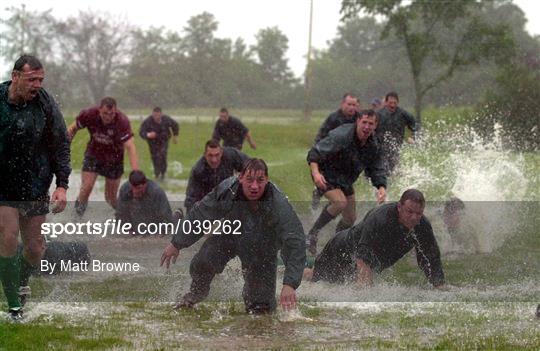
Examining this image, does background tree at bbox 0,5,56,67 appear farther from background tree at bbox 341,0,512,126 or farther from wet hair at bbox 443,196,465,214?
wet hair at bbox 443,196,465,214

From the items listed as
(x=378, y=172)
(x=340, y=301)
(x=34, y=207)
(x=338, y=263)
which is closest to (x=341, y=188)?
(x=378, y=172)

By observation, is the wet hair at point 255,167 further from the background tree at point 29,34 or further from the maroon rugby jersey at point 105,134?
the background tree at point 29,34

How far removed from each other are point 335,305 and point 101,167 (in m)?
6.00

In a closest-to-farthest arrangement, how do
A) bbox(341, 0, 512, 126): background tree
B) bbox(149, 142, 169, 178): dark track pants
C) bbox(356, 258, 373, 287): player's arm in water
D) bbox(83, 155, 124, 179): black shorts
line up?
1. bbox(356, 258, 373, 287): player's arm in water
2. bbox(83, 155, 124, 179): black shorts
3. bbox(149, 142, 169, 178): dark track pants
4. bbox(341, 0, 512, 126): background tree

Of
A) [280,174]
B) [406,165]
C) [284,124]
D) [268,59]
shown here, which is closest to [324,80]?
[268,59]

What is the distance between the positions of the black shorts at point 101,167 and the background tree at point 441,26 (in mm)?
16788

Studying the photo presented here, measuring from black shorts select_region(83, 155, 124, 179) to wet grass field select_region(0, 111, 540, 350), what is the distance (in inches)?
35.9

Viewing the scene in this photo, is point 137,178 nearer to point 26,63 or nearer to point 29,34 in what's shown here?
point 26,63

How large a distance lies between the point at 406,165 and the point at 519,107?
11747mm

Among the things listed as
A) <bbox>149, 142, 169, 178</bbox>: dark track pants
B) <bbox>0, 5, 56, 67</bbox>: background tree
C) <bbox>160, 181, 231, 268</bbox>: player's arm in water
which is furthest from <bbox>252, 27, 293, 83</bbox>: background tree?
<bbox>160, 181, 231, 268</bbox>: player's arm in water

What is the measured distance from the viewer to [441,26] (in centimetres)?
3189

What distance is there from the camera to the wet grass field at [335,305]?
6934mm

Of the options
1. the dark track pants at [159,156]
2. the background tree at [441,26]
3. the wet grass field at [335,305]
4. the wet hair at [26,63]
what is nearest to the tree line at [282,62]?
the background tree at [441,26]

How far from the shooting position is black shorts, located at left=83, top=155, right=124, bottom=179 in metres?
13.6
